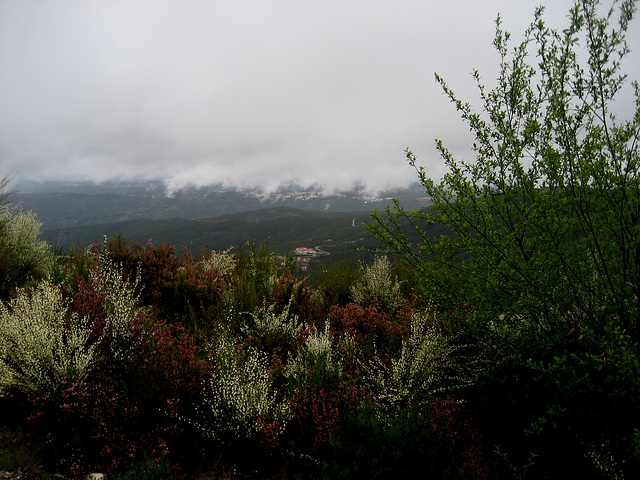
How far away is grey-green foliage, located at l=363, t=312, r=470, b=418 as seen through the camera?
3621 millimetres

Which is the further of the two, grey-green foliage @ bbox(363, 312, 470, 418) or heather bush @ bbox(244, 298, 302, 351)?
heather bush @ bbox(244, 298, 302, 351)

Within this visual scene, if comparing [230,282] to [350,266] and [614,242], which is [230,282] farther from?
[614,242]

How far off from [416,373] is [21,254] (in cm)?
904

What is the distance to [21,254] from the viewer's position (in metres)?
7.46

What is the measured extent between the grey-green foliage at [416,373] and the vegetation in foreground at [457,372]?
3 centimetres

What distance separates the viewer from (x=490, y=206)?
11.1 ft

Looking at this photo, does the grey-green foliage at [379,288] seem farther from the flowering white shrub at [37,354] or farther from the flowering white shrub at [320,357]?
the flowering white shrub at [37,354]

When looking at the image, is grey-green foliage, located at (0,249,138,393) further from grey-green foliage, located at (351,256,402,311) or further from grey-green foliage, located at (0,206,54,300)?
grey-green foliage, located at (351,256,402,311)

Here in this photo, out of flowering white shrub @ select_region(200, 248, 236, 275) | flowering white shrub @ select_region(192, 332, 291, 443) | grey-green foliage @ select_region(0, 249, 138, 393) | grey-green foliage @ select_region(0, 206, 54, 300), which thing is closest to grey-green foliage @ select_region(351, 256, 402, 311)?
flowering white shrub @ select_region(200, 248, 236, 275)

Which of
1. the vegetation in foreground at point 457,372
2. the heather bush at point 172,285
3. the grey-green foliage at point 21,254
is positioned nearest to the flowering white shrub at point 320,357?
the vegetation in foreground at point 457,372

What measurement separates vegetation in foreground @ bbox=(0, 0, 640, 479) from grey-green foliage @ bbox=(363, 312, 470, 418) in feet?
0.11

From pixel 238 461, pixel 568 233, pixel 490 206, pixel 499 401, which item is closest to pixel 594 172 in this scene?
pixel 568 233

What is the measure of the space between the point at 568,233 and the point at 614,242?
14.4 inches

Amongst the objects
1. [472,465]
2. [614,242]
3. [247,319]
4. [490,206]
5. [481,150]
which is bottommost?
[472,465]
